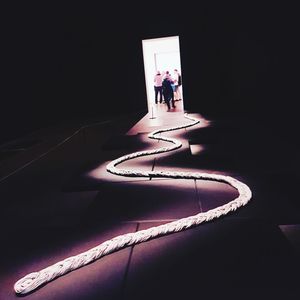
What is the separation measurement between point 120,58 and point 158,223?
950 centimetres

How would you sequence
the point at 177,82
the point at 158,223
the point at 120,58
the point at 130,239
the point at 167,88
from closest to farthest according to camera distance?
the point at 130,239, the point at 158,223, the point at 120,58, the point at 167,88, the point at 177,82

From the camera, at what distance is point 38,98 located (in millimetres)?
9117

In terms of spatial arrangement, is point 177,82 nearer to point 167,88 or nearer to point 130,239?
point 167,88

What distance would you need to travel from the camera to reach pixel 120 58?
11.0 metres

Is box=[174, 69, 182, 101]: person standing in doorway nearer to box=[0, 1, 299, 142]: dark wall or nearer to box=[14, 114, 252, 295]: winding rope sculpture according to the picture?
box=[0, 1, 299, 142]: dark wall

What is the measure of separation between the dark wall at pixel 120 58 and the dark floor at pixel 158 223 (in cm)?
409

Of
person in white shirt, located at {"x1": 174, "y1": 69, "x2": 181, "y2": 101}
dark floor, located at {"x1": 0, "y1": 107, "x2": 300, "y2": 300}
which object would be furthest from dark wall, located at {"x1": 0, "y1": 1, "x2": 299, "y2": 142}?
dark floor, located at {"x1": 0, "y1": 107, "x2": 300, "y2": 300}

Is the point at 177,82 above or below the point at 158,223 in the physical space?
above

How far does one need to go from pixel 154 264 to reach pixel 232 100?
31.9 feet

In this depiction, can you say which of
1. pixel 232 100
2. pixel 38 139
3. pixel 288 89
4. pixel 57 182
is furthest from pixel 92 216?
pixel 232 100

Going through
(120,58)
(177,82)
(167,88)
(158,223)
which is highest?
(120,58)

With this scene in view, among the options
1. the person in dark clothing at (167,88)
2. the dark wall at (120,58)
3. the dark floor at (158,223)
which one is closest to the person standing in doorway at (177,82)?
the person in dark clothing at (167,88)

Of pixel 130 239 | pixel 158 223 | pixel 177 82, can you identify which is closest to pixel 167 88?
pixel 177 82

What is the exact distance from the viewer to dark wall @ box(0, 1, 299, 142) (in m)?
7.95
